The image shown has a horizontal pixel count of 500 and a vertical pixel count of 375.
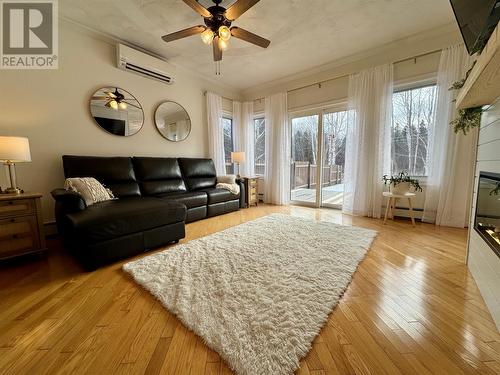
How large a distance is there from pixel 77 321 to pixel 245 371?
1.05m

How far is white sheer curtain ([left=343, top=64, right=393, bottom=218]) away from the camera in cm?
313

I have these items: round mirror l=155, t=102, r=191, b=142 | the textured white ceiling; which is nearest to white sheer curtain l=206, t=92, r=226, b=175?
round mirror l=155, t=102, r=191, b=142

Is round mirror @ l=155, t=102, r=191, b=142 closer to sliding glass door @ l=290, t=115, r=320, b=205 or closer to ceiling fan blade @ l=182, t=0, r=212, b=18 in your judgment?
ceiling fan blade @ l=182, t=0, r=212, b=18

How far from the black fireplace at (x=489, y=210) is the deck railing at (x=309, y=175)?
2221 mm

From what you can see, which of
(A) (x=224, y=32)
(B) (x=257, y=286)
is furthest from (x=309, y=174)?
(B) (x=257, y=286)

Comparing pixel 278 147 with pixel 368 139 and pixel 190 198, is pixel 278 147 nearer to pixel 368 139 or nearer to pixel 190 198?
pixel 368 139

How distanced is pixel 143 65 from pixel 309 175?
357cm

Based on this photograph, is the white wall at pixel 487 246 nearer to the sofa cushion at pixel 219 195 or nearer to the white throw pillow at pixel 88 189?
the sofa cushion at pixel 219 195

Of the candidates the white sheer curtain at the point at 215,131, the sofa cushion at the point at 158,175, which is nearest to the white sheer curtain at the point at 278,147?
the white sheer curtain at the point at 215,131

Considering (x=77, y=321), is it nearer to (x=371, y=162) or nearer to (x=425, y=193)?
(x=371, y=162)

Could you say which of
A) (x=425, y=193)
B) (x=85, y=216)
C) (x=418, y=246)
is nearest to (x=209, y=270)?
(x=85, y=216)

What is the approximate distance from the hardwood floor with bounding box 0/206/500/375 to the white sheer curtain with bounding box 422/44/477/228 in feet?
4.67

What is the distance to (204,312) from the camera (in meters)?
1.24

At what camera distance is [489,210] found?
59.7 inches
